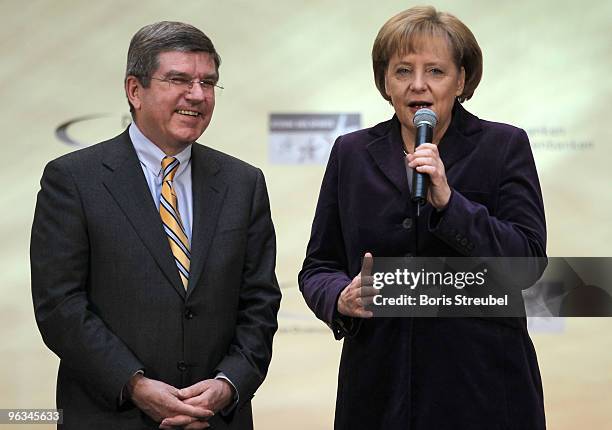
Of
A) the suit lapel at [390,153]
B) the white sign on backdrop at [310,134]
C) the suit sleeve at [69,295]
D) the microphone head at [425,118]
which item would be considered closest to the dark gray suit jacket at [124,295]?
the suit sleeve at [69,295]

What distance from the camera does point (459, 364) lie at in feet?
7.75

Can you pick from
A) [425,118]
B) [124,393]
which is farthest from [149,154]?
[425,118]

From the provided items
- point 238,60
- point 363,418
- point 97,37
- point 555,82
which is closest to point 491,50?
point 555,82

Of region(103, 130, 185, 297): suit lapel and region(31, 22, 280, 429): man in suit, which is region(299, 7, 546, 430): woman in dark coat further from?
region(103, 130, 185, 297): suit lapel

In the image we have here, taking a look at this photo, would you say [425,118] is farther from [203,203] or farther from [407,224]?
[203,203]

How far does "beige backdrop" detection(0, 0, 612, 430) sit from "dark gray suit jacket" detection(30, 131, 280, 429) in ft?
7.16

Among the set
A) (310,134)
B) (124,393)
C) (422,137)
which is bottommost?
(124,393)

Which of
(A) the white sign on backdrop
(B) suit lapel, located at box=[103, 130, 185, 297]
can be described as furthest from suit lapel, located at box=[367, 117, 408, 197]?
(A) the white sign on backdrop

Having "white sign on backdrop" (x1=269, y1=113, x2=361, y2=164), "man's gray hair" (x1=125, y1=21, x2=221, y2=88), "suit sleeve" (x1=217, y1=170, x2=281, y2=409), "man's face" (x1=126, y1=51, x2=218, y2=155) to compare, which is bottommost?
"suit sleeve" (x1=217, y1=170, x2=281, y2=409)

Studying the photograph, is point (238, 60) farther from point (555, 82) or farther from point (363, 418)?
point (363, 418)

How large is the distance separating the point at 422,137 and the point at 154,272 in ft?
2.54

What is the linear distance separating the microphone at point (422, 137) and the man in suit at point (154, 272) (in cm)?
57

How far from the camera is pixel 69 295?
2.36m

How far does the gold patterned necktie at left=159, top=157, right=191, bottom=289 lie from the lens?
2.45 m
